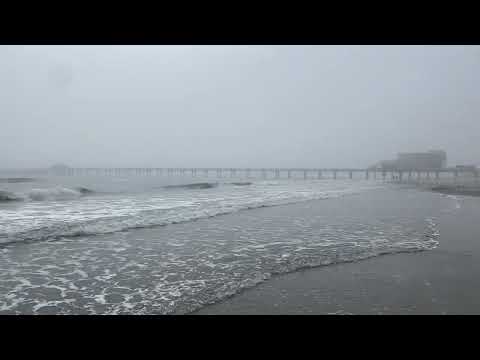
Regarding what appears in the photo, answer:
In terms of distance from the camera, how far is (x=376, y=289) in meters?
3.99

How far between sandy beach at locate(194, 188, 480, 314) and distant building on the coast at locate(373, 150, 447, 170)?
343 feet

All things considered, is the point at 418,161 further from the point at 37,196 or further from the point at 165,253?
the point at 165,253

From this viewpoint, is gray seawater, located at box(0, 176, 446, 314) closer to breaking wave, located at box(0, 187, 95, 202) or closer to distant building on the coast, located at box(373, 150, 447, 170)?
breaking wave, located at box(0, 187, 95, 202)

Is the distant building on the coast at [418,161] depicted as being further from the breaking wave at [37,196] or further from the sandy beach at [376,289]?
the sandy beach at [376,289]

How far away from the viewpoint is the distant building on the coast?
99938 mm

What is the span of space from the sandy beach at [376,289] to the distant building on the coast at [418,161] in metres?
104

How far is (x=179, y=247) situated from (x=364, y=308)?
472cm

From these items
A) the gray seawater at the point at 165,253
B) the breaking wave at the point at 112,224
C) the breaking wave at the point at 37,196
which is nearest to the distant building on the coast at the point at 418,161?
A: the breaking wave at the point at 37,196

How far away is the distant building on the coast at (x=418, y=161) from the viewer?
99.9 meters

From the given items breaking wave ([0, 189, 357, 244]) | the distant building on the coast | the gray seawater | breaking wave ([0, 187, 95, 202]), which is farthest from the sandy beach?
the distant building on the coast
